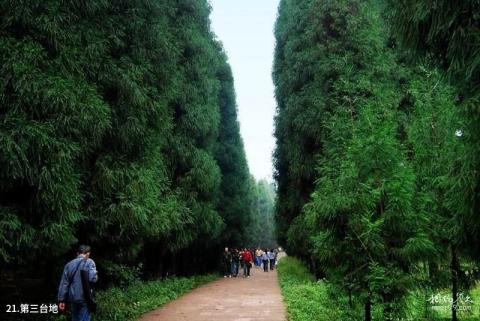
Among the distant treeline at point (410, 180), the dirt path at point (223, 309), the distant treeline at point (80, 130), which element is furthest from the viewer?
the dirt path at point (223, 309)

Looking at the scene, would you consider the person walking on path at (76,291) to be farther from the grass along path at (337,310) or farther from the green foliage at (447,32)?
the green foliage at (447,32)

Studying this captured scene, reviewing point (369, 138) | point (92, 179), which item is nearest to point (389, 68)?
point (369, 138)

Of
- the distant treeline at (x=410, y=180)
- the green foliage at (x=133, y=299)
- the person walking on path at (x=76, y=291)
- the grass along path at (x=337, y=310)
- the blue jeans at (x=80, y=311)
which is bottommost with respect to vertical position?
the grass along path at (x=337, y=310)

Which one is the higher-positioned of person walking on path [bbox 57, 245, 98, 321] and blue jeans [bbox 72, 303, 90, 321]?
person walking on path [bbox 57, 245, 98, 321]

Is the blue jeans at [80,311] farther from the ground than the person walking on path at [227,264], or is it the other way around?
the blue jeans at [80,311]

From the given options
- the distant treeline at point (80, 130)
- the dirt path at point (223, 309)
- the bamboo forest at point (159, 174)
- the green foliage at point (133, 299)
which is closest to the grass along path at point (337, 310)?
the bamboo forest at point (159, 174)

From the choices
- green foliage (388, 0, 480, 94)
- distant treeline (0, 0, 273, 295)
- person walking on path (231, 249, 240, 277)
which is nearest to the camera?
green foliage (388, 0, 480, 94)

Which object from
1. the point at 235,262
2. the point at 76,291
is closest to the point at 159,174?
the point at 76,291

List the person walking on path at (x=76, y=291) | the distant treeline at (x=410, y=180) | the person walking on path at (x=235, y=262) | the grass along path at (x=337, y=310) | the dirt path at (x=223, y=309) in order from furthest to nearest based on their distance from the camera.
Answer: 1. the person walking on path at (x=235, y=262)
2. the dirt path at (x=223, y=309)
3. the grass along path at (x=337, y=310)
4. the person walking on path at (x=76, y=291)
5. the distant treeline at (x=410, y=180)

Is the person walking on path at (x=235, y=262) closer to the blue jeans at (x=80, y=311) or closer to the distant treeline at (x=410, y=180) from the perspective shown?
the distant treeline at (x=410, y=180)

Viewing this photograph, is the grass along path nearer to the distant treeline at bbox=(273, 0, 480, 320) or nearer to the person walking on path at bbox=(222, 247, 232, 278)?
the distant treeline at bbox=(273, 0, 480, 320)

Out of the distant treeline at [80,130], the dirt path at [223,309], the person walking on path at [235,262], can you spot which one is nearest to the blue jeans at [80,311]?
the distant treeline at [80,130]

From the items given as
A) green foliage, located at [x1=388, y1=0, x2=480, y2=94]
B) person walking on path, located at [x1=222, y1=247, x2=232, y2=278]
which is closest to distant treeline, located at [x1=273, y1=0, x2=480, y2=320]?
green foliage, located at [x1=388, y1=0, x2=480, y2=94]

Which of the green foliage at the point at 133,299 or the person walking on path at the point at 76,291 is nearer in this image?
the person walking on path at the point at 76,291
